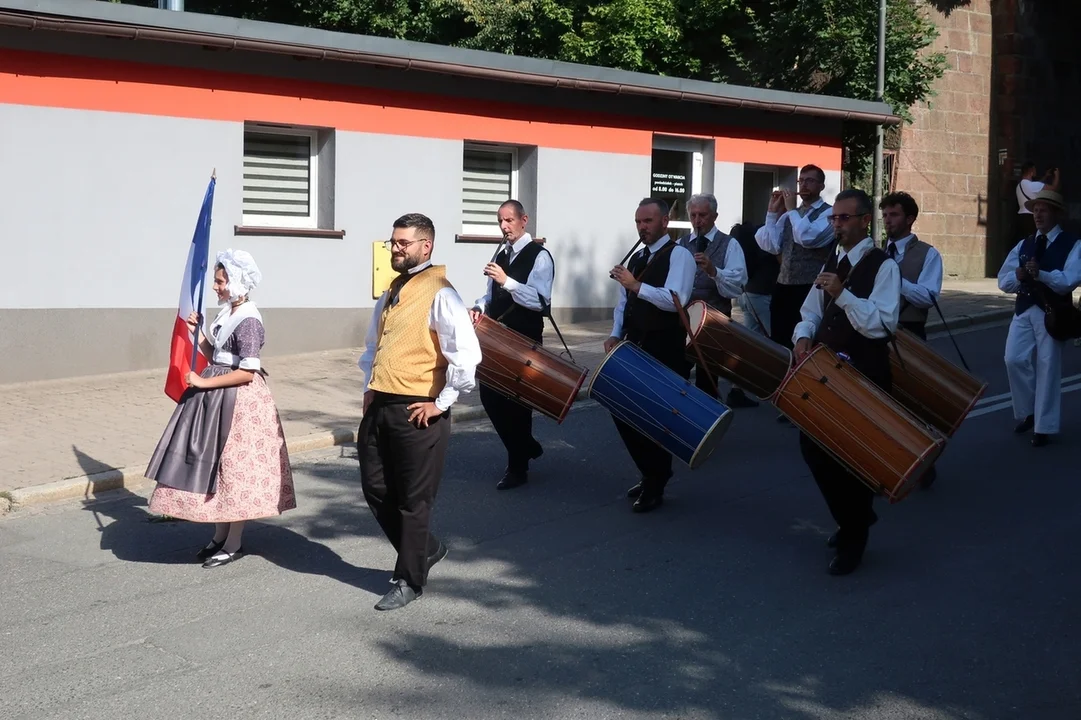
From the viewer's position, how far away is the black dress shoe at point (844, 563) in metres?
6.08

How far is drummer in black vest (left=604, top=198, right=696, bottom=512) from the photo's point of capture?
708cm

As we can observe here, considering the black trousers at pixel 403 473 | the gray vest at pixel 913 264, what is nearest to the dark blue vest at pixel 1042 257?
the gray vest at pixel 913 264

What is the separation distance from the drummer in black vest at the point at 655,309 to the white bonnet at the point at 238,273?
6.67 feet

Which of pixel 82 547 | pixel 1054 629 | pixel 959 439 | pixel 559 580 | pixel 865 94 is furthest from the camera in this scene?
pixel 865 94

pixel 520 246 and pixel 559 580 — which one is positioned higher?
pixel 520 246

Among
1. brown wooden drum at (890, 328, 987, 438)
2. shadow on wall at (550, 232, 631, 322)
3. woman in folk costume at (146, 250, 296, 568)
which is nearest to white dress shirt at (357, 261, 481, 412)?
woman in folk costume at (146, 250, 296, 568)

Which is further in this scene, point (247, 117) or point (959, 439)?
point (247, 117)

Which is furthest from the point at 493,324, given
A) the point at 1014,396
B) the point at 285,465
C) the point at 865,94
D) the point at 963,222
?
the point at 963,222

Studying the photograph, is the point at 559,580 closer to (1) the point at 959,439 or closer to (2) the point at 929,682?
(2) the point at 929,682

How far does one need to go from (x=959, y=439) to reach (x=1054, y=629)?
4050 millimetres

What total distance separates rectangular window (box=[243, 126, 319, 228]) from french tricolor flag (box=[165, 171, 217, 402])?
647cm

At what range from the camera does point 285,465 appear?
6395 millimetres

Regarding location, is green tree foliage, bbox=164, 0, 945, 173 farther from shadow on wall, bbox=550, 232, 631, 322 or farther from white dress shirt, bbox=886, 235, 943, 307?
white dress shirt, bbox=886, 235, 943, 307

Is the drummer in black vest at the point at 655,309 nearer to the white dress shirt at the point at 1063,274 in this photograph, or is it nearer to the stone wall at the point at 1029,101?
the white dress shirt at the point at 1063,274
